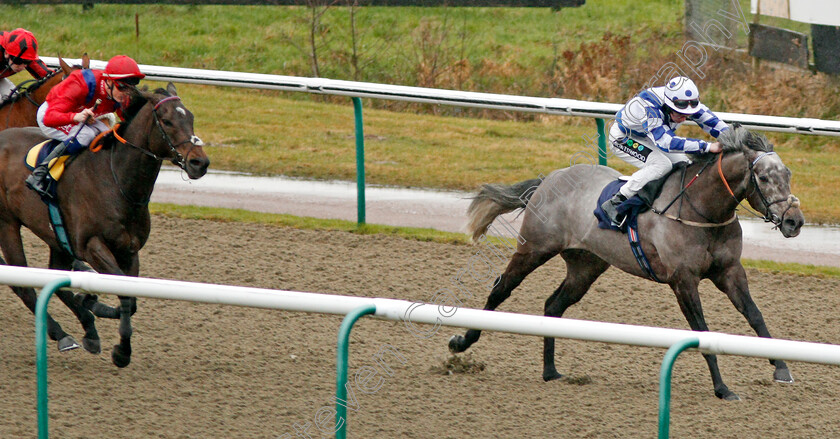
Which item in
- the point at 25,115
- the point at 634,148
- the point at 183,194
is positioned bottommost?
the point at 183,194

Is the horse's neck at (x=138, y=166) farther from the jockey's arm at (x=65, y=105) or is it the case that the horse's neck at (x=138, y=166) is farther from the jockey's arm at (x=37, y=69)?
the jockey's arm at (x=37, y=69)

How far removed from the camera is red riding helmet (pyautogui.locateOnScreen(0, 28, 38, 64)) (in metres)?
7.32

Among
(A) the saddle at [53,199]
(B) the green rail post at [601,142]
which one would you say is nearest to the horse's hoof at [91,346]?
(A) the saddle at [53,199]

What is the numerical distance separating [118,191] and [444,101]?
2.92 m

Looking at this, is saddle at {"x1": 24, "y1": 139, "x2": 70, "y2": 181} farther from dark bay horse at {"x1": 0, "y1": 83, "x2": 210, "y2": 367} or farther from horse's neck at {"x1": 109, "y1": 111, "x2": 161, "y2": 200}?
horse's neck at {"x1": 109, "y1": 111, "x2": 161, "y2": 200}

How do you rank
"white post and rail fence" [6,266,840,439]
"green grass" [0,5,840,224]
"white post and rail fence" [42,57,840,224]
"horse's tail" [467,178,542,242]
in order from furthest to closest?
1. "green grass" [0,5,840,224]
2. "white post and rail fence" [42,57,840,224]
3. "horse's tail" [467,178,542,242]
4. "white post and rail fence" [6,266,840,439]

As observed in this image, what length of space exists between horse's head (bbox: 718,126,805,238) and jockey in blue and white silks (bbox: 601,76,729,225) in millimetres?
184

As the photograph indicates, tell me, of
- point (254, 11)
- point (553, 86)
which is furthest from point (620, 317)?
point (254, 11)

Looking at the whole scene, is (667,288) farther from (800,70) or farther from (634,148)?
(800,70)

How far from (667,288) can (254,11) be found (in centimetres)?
1199

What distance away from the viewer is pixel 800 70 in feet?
40.9

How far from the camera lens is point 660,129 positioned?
17.7 ft

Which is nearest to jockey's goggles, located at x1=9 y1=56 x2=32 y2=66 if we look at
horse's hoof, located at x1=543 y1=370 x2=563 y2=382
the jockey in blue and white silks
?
the jockey in blue and white silks

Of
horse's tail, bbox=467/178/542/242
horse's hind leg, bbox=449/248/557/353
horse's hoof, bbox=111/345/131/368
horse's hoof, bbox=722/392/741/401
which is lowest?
horse's hoof, bbox=111/345/131/368
